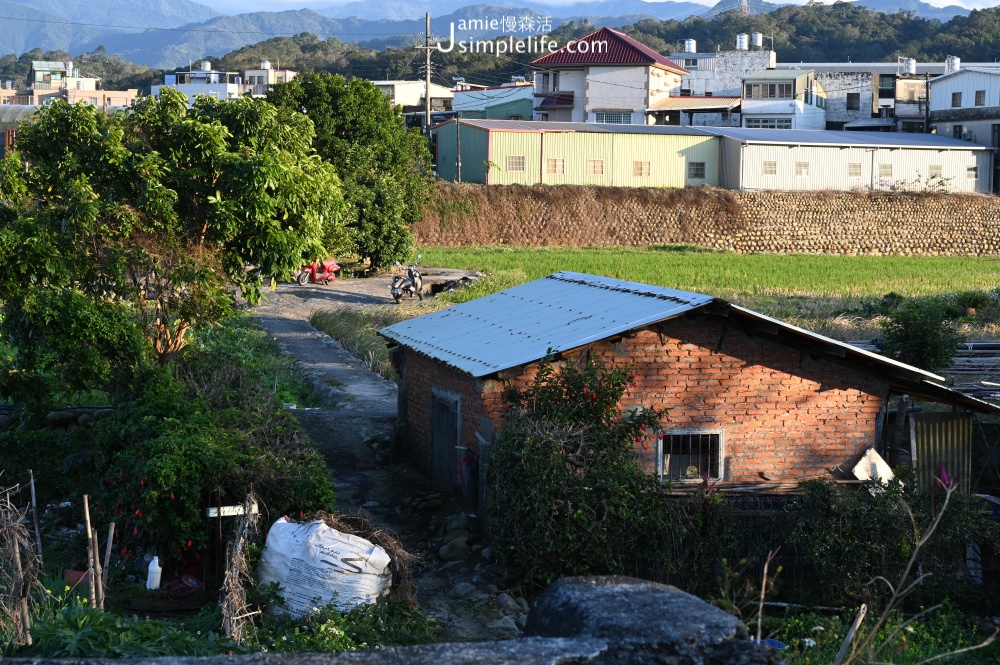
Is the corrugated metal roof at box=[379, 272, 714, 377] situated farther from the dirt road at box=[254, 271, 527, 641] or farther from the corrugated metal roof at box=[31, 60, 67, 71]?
the corrugated metal roof at box=[31, 60, 67, 71]

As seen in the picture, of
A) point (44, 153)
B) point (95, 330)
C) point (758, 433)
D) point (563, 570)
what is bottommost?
point (563, 570)

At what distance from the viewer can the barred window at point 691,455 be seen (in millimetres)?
13375

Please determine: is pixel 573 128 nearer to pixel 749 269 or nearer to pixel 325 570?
pixel 749 269

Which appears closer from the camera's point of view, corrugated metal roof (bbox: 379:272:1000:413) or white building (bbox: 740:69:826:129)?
corrugated metal roof (bbox: 379:272:1000:413)

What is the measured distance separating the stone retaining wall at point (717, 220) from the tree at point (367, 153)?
7.52 m

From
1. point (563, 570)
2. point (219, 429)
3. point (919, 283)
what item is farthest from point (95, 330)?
point (919, 283)

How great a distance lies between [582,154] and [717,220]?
7.10m

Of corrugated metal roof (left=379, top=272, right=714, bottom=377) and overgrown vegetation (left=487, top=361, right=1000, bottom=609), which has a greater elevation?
corrugated metal roof (left=379, top=272, right=714, bottom=377)

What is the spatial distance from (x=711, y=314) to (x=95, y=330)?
291 inches

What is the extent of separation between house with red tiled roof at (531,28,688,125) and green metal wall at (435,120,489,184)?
13041mm

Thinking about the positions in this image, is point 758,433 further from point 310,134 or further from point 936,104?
point 936,104

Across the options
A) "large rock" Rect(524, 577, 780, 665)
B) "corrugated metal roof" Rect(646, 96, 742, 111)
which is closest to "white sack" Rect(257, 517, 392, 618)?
"large rock" Rect(524, 577, 780, 665)

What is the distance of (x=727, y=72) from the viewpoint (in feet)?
270

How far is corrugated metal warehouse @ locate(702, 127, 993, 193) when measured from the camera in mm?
54031
